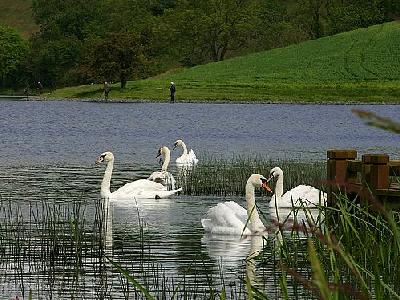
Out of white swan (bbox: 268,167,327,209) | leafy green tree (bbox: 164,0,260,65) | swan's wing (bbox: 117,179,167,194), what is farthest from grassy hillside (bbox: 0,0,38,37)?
white swan (bbox: 268,167,327,209)

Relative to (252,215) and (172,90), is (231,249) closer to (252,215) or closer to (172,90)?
(252,215)

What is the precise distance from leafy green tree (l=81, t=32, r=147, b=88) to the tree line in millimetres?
93

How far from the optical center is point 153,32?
430 feet

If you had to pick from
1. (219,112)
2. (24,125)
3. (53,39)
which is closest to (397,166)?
(24,125)

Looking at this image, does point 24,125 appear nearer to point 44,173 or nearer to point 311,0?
point 44,173

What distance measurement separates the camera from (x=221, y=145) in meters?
40.2

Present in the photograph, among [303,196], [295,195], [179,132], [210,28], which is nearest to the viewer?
[303,196]

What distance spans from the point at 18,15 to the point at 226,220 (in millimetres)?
179671

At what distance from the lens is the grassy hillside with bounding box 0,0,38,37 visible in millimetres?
185750

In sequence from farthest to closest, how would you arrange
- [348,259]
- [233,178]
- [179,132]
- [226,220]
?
[179,132] → [233,178] → [226,220] → [348,259]

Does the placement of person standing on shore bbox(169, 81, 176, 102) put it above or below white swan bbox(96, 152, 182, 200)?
above

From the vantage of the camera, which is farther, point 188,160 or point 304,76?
point 304,76

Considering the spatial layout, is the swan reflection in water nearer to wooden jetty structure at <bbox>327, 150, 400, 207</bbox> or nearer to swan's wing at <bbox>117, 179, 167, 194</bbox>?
wooden jetty structure at <bbox>327, 150, 400, 207</bbox>

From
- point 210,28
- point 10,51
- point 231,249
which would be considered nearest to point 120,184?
point 231,249
